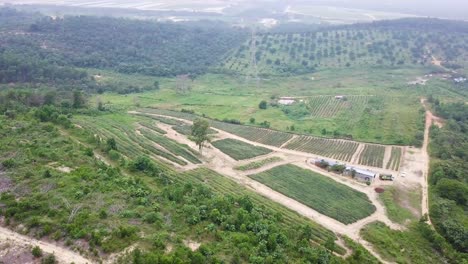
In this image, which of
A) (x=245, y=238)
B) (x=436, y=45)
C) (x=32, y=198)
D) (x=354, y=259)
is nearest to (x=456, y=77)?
(x=436, y=45)

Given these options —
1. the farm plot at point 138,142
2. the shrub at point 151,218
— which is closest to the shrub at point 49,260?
the shrub at point 151,218

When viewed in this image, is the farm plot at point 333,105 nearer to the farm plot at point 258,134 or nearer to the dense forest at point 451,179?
the farm plot at point 258,134

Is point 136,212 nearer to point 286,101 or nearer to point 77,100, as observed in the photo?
point 77,100

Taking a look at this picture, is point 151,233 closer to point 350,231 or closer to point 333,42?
point 350,231

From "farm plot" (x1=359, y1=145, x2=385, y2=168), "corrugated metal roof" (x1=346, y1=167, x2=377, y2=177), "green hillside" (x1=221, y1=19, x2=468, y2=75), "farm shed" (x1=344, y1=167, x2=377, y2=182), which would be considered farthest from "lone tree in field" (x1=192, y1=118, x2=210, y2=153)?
"green hillside" (x1=221, y1=19, x2=468, y2=75)

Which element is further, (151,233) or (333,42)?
(333,42)

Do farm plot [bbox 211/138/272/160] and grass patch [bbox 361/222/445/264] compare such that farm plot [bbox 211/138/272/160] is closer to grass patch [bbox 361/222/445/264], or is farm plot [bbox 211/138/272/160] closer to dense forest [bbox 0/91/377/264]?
dense forest [bbox 0/91/377/264]

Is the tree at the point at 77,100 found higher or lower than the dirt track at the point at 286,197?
higher
